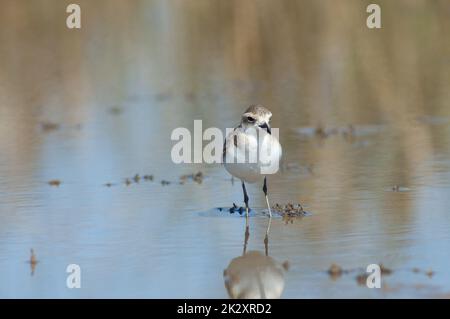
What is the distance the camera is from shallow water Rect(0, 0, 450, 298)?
9.14m

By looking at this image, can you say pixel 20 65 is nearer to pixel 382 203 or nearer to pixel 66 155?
pixel 66 155

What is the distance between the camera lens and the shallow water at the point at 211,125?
914 cm

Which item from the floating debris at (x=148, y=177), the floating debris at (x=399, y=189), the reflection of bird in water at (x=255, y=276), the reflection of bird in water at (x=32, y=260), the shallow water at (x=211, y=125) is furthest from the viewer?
the floating debris at (x=148, y=177)

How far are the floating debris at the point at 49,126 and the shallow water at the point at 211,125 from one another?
11 cm

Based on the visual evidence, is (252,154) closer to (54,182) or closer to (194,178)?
(194,178)

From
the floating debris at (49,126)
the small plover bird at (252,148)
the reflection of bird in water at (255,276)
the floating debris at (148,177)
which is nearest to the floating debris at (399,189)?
the small plover bird at (252,148)

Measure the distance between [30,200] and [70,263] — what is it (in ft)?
9.72

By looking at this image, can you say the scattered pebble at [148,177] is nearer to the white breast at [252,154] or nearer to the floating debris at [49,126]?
the white breast at [252,154]

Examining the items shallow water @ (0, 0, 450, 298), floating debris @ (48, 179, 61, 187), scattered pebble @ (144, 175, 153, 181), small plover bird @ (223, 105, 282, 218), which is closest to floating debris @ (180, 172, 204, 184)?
shallow water @ (0, 0, 450, 298)

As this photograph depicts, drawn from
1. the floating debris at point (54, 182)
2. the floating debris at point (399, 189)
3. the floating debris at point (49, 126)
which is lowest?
the floating debris at point (399, 189)

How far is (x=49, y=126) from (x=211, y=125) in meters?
2.94

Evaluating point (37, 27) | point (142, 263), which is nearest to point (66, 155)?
point (142, 263)

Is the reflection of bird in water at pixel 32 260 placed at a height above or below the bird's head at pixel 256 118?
below

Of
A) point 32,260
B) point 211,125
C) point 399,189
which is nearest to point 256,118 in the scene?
point 399,189
